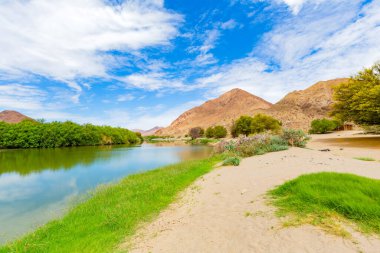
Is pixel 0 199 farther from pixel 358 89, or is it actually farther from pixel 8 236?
pixel 358 89

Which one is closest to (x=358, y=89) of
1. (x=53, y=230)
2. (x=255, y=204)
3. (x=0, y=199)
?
(x=255, y=204)

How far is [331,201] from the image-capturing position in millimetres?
6086

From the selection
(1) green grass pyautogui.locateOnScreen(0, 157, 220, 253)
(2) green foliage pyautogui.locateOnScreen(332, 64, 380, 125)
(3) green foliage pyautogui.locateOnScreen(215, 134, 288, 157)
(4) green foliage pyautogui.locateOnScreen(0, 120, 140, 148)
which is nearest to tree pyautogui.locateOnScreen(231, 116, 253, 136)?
(2) green foliage pyautogui.locateOnScreen(332, 64, 380, 125)

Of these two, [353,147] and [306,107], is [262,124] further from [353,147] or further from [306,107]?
[306,107]

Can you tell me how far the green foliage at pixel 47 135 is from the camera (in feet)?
229

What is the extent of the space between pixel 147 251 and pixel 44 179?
19.3 m

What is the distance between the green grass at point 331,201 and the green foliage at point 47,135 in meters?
82.6

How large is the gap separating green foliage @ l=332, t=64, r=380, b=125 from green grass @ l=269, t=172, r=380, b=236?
25.0 m

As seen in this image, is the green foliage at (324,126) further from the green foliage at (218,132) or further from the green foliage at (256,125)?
the green foliage at (218,132)

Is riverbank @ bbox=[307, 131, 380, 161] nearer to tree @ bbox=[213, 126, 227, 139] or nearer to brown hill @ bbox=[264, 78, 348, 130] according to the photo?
brown hill @ bbox=[264, 78, 348, 130]

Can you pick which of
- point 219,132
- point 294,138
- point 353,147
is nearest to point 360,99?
point 353,147

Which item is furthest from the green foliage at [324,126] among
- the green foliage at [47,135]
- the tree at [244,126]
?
the green foliage at [47,135]

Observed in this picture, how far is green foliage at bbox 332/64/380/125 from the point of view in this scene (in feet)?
88.0

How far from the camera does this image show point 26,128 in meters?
73.4
